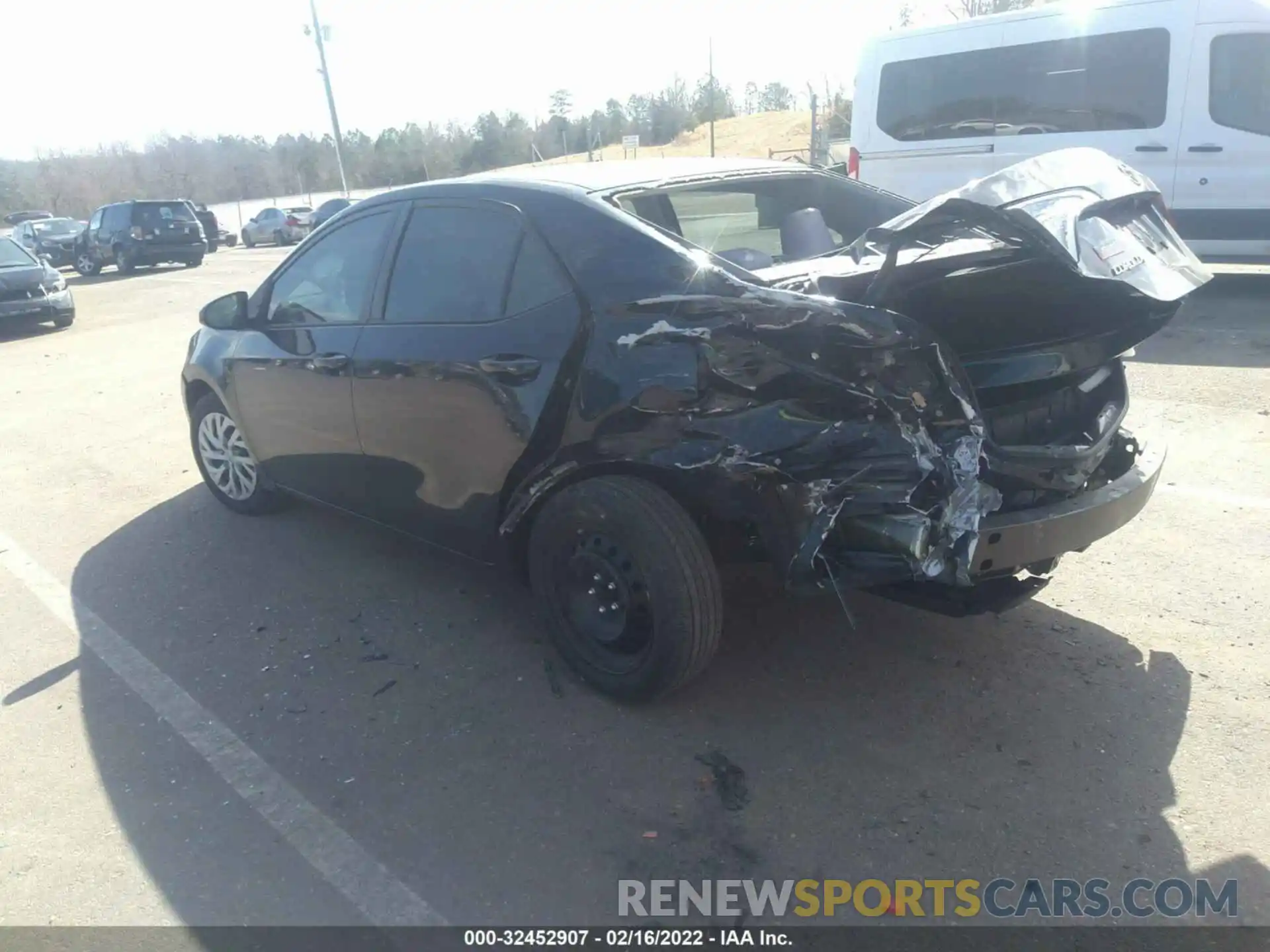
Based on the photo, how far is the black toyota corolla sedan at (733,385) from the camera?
107 inches

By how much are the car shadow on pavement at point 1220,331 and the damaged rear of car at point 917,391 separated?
12.3 feet

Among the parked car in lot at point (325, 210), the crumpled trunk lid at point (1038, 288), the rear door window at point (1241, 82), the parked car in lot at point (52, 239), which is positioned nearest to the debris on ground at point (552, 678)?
the crumpled trunk lid at point (1038, 288)

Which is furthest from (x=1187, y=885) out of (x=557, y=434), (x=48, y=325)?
(x=48, y=325)

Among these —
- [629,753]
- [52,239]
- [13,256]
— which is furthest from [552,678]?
[52,239]

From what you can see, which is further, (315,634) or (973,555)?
(315,634)

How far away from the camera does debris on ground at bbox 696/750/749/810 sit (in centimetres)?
285

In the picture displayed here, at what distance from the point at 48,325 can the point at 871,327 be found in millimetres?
15881

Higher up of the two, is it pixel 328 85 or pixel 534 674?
pixel 328 85

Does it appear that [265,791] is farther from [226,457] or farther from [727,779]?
[226,457]

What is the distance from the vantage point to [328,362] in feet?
13.5

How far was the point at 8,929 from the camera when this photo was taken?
256 cm

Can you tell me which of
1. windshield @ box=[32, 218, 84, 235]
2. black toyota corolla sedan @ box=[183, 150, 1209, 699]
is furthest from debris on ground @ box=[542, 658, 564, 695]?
windshield @ box=[32, 218, 84, 235]

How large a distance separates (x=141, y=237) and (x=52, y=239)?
17.7 feet

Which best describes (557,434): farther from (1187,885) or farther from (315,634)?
(1187,885)
